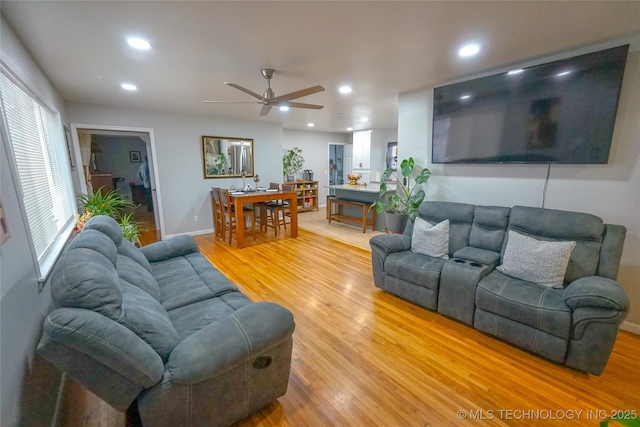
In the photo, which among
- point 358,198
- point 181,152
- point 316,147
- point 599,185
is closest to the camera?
point 599,185

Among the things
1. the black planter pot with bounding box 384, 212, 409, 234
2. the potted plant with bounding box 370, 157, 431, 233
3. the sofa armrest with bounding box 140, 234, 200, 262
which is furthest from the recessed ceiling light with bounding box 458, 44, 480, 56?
the sofa armrest with bounding box 140, 234, 200, 262

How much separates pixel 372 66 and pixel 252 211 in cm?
309

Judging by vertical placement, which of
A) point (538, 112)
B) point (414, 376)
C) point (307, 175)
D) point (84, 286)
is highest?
point (538, 112)

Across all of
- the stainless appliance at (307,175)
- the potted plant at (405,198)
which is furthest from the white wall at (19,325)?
the stainless appliance at (307,175)

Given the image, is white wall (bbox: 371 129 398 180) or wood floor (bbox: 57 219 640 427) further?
white wall (bbox: 371 129 398 180)

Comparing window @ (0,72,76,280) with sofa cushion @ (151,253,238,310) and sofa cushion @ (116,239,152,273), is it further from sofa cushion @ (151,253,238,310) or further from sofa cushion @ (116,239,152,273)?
sofa cushion @ (151,253,238,310)

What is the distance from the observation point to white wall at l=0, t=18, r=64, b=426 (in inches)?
43.4

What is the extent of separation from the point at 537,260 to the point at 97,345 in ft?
9.12

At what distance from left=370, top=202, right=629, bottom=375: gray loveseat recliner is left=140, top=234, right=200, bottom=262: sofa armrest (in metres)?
1.92

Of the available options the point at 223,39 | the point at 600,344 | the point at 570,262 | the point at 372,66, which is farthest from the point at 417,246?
the point at 223,39

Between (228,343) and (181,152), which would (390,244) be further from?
(181,152)

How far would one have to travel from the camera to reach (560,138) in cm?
240

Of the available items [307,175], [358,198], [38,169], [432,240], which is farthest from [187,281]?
[307,175]

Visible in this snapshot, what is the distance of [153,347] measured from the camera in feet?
3.93
